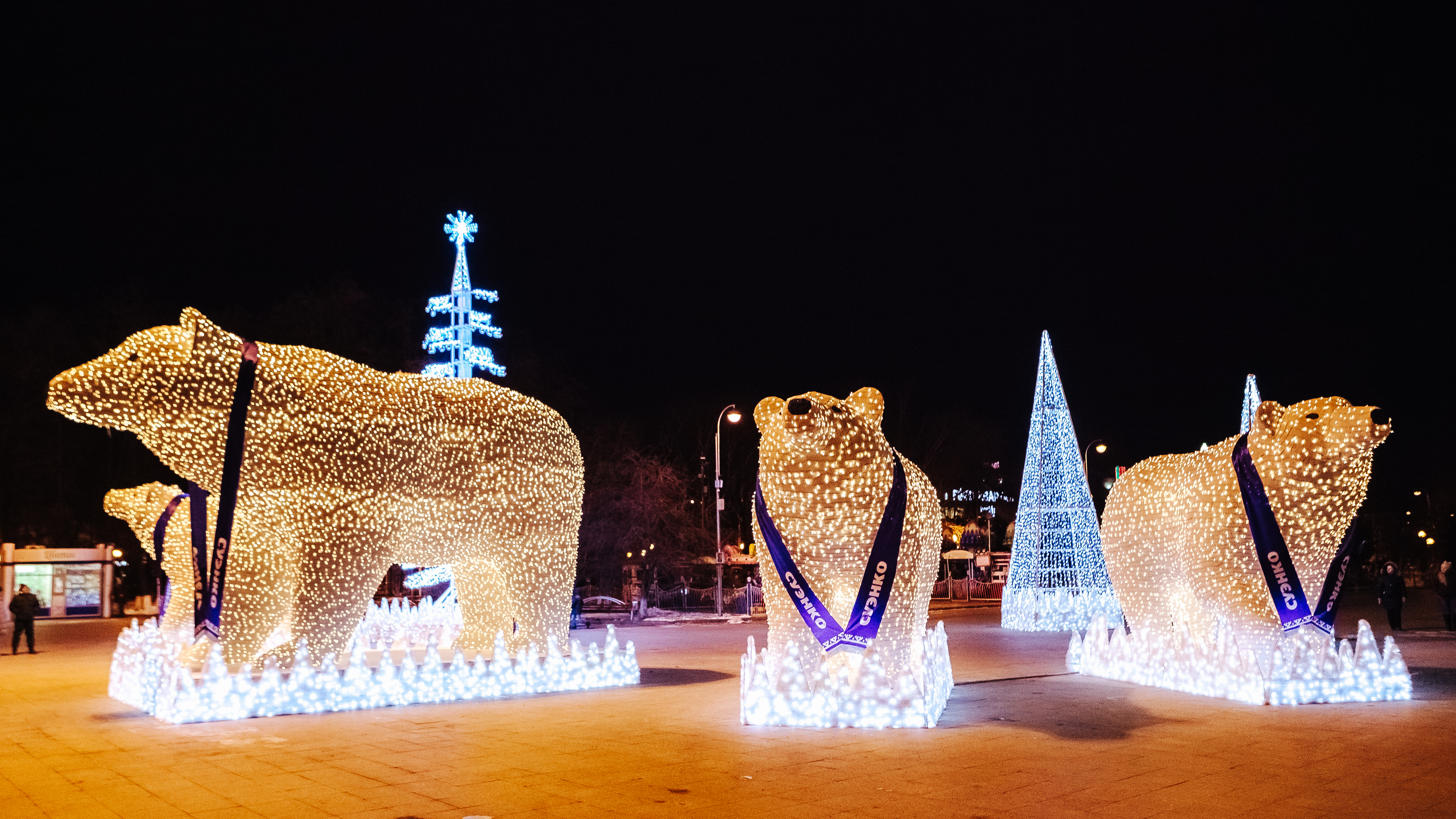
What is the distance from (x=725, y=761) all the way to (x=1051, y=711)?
3.25 meters

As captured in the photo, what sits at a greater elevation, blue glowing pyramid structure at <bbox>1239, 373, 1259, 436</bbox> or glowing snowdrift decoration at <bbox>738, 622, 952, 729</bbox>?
blue glowing pyramid structure at <bbox>1239, 373, 1259, 436</bbox>

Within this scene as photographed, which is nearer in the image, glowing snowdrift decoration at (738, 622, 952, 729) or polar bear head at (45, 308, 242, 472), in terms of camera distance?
glowing snowdrift decoration at (738, 622, 952, 729)

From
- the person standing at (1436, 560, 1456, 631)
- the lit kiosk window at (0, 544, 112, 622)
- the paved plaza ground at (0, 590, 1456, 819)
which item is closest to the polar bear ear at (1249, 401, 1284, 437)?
the paved plaza ground at (0, 590, 1456, 819)

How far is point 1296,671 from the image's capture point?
28.5ft

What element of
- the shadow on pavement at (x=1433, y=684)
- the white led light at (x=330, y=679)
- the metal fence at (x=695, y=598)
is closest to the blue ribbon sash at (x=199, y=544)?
the white led light at (x=330, y=679)

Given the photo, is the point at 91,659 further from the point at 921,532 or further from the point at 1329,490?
the point at 1329,490

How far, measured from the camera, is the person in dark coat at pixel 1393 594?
699 inches

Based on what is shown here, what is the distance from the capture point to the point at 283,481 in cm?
869

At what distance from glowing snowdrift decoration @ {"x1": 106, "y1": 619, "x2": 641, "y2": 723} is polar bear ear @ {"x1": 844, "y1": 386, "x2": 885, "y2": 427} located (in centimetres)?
394

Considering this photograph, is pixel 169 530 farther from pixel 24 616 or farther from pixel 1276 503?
pixel 1276 503

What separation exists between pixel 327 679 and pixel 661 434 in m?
27.5

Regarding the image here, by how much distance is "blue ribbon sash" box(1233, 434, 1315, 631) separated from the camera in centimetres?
880

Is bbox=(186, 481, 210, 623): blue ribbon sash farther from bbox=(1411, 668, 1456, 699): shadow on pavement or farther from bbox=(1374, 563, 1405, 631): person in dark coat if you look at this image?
bbox=(1374, 563, 1405, 631): person in dark coat

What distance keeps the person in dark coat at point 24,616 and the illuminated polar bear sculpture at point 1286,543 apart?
1489 centimetres
